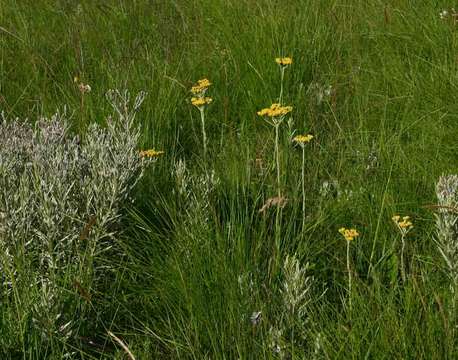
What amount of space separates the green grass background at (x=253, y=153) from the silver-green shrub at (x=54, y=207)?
0.26ft

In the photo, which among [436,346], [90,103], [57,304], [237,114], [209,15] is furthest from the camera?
[209,15]

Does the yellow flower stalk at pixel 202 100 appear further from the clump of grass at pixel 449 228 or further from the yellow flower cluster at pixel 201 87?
the clump of grass at pixel 449 228

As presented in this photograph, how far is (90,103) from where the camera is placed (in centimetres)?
354

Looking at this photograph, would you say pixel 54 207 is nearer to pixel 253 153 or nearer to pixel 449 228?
pixel 253 153

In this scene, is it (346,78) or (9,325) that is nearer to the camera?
(9,325)

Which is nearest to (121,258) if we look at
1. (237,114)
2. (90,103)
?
(90,103)

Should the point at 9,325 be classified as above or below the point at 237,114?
above

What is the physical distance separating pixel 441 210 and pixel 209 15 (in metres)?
2.90

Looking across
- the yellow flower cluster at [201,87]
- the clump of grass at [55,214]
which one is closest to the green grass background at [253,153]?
the clump of grass at [55,214]

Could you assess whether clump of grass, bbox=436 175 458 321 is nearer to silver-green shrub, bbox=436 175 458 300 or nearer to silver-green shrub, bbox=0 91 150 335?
silver-green shrub, bbox=436 175 458 300

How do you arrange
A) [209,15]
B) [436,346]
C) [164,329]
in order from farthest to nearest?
[209,15], [164,329], [436,346]

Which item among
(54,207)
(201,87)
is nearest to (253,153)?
(201,87)

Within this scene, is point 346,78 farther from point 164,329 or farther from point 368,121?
point 164,329

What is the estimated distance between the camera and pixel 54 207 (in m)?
2.50
